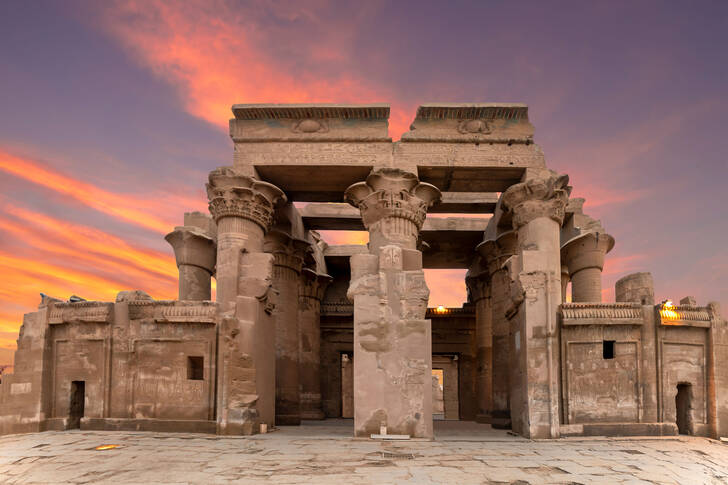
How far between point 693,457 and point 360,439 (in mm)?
5809

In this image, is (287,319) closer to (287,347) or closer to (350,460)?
(287,347)

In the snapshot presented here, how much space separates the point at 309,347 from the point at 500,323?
6.12 metres

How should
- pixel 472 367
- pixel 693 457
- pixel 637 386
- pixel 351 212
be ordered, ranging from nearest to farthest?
pixel 693 457 → pixel 637 386 → pixel 351 212 → pixel 472 367

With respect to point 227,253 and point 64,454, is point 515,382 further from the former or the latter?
point 64,454

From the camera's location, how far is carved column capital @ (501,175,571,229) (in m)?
12.9

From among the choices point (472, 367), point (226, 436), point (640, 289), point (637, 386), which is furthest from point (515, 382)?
point (472, 367)

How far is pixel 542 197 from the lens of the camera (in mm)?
12969

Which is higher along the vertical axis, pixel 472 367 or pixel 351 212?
pixel 351 212

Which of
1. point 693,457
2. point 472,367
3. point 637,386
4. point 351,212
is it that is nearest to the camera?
point 693,457

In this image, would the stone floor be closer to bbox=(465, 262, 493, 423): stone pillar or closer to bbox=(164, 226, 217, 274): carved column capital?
bbox=(164, 226, 217, 274): carved column capital

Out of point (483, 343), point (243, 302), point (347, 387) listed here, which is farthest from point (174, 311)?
point (347, 387)

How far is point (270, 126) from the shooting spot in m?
13.7

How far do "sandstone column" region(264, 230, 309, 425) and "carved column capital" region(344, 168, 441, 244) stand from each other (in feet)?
13.9

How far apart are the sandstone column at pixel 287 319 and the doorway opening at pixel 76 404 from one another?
498cm
